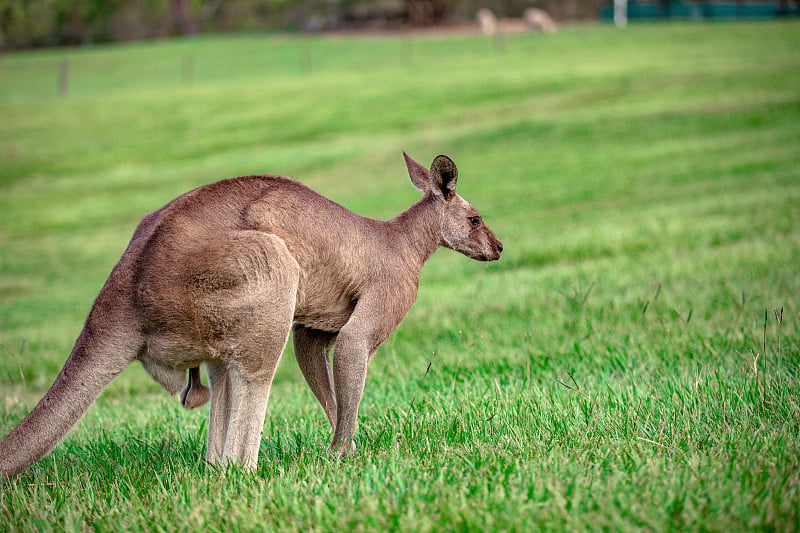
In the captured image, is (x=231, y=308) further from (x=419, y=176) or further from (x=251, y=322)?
(x=419, y=176)

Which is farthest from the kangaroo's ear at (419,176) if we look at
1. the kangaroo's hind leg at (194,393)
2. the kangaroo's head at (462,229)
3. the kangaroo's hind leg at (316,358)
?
the kangaroo's hind leg at (194,393)

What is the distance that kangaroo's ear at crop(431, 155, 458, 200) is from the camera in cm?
470

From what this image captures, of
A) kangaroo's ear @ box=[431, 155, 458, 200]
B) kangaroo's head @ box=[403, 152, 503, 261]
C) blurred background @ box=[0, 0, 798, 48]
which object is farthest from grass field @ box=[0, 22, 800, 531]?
blurred background @ box=[0, 0, 798, 48]

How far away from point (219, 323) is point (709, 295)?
4804 millimetres

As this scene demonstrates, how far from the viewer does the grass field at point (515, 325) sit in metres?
3.39

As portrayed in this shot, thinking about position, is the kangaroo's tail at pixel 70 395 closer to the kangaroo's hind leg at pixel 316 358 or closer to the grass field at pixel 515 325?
the grass field at pixel 515 325

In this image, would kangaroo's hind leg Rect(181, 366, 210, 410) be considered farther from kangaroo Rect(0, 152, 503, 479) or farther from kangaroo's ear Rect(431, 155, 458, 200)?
kangaroo's ear Rect(431, 155, 458, 200)

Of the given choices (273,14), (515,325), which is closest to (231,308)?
(515,325)

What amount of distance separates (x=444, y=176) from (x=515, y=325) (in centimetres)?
289

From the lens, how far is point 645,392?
4.74m

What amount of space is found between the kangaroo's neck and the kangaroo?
26cm

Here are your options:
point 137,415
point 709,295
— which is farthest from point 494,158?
point 137,415

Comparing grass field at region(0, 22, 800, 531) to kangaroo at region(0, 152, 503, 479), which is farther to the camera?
kangaroo at region(0, 152, 503, 479)

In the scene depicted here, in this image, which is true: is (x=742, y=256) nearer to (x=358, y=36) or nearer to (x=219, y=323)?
(x=219, y=323)
